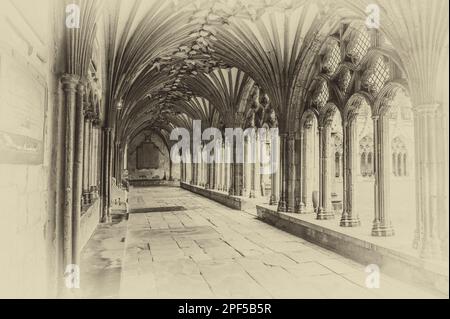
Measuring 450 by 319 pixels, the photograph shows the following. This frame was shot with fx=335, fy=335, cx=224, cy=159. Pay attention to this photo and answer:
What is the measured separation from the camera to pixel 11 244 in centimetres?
212

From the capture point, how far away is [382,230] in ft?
15.0

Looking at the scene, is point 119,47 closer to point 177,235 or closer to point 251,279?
point 177,235

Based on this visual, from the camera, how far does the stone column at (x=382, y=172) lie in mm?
4668

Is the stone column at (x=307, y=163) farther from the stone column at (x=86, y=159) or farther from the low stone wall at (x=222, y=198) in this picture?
the stone column at (x=86, y=159)

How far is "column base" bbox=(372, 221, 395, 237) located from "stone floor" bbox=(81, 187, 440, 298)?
601mm

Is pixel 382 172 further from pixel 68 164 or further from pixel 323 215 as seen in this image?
pixel 68 164

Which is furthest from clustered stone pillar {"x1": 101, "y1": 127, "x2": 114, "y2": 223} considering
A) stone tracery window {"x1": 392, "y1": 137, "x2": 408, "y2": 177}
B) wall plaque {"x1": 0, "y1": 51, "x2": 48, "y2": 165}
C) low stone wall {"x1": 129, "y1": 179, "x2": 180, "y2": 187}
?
low stone wall {"x1": 129, "y1": 179, "x2": 180, "y2": 187}

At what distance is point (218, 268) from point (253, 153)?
6.94m

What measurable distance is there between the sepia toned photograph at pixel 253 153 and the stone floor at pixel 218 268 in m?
0.03

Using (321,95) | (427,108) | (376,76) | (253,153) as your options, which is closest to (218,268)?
(427,108)

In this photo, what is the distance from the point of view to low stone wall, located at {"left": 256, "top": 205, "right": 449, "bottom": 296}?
3307 mm

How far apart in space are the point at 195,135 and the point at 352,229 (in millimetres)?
13872

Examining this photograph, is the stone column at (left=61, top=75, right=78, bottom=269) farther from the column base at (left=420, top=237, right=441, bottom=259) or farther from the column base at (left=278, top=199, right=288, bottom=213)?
the column base at (left=278, top=199, right=288, bottom=213)
